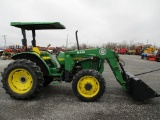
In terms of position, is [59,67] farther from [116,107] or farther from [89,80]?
[116,107]

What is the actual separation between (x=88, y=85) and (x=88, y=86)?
0.03 metres

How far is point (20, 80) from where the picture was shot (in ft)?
20.5

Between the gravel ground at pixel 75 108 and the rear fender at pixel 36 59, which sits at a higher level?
the rear fender at pixel 36 59

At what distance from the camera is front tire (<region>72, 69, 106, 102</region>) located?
5856 mm

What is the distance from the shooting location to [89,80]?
593 cm

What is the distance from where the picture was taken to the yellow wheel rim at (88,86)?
5.90 meters

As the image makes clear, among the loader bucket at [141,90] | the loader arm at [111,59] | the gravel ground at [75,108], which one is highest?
the loader arm at [111,59]

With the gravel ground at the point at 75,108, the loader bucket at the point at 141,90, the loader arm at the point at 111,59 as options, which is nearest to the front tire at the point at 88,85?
the gravel ground at the point at 75,108

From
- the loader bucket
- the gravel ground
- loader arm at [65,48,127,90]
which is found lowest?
the gravel ground

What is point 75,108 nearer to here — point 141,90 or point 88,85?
point 88,85

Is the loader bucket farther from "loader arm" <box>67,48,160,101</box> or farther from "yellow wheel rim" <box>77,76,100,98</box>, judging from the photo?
"yellow wheel rim" <box>77,76,100,98</box>

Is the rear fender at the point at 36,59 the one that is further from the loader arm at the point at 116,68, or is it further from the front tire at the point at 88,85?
the front tire at the point at 88,85

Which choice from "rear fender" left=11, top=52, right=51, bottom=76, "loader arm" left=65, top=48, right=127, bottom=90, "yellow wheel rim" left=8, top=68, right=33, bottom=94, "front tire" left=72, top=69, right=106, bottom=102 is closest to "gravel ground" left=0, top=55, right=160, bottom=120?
"front tire" left=72, top=69, right=106, bottom=102

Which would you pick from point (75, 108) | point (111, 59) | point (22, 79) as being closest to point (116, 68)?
point (111, 59)
